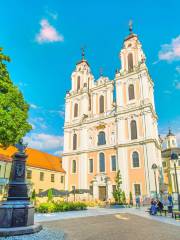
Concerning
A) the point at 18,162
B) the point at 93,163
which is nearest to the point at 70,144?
the point at 93,163

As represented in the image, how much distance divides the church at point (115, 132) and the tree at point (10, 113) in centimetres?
2085

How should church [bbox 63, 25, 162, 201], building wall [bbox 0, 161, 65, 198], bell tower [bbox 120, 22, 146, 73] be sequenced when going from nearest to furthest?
building wall [bbox 0, 161, 65, 198] → church [bbox 63, 25, 162, 201] → bell tower [bbox 120, 22, 146, 73]

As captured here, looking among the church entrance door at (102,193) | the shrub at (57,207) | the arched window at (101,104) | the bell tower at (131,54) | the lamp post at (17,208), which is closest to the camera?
the lamp post at (17,208)

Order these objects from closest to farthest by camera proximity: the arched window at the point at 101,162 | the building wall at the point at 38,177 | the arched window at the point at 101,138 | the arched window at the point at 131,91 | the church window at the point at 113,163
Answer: the building wall at the point at 38,177 < the church window at the point at 113,163 < the arched window at the point at 101,162 < the arched window at the point at 131,91 < the arched window at the point at 101,138

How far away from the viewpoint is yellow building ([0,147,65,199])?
31009mm

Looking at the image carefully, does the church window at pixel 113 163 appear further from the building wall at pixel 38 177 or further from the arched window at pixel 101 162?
the building wall at pixel 38 177

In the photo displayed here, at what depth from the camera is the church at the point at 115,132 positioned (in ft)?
110

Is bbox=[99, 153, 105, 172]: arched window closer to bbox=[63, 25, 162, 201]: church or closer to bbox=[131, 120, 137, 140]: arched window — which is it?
bbox=[63, 25, 162, 201]: church

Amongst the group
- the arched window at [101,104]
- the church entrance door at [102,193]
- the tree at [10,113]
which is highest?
the arched window at [101,104]

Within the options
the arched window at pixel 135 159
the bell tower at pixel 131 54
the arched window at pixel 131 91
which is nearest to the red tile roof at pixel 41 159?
the arched window at pixel 135 159

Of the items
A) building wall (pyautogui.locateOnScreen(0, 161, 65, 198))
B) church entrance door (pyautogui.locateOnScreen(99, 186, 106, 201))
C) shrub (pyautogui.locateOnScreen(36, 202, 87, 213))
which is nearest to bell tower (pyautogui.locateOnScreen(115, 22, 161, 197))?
church entrance door (pyautogui.locateOnScreen(99, 186, 106, 201))

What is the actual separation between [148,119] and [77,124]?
15642 mm

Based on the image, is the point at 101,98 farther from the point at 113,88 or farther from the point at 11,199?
the point at 11,199

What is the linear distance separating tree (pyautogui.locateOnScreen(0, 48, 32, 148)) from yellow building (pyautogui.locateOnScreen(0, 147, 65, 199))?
14.9 meters
